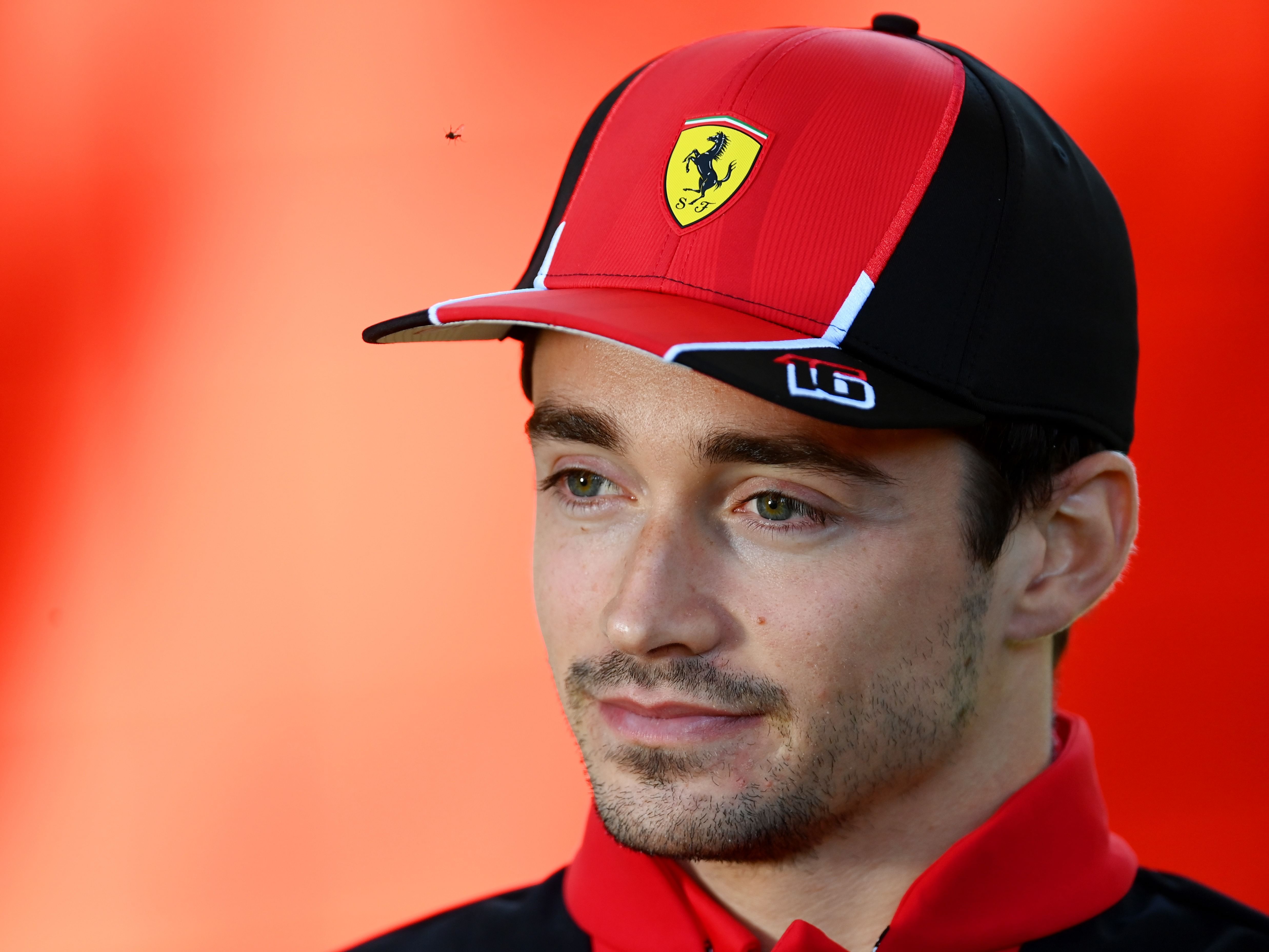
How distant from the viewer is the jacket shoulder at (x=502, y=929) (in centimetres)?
146

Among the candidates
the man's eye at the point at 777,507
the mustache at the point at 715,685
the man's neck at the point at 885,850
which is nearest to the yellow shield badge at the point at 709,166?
the man's eye at the point at 777,507

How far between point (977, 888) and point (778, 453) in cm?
44

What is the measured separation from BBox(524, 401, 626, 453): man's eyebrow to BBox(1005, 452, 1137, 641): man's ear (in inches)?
15.3

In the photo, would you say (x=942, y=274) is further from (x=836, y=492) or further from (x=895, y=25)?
(x=895, y=25)

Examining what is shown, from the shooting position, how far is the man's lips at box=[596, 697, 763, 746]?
46.4 inches

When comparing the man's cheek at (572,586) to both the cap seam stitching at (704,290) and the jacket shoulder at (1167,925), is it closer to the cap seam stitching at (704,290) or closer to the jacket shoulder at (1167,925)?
the cap seam stitching at (704,290)

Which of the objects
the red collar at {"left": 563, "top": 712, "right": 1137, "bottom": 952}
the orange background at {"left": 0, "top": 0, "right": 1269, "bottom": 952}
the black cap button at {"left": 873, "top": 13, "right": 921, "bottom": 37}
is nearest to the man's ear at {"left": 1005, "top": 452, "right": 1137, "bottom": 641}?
the red collar at {"left": 563, "top": 712, "right": 1137, "bottom": 952}

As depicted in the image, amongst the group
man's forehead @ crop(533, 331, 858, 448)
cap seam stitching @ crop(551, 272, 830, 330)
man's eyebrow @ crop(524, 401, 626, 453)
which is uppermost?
cap seam stitching @ crop(551, 272, 830, 330)

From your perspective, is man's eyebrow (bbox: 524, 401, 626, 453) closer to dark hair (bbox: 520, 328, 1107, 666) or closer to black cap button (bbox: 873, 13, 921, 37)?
dark hair (bbox: 520, 328, 1107, 666)

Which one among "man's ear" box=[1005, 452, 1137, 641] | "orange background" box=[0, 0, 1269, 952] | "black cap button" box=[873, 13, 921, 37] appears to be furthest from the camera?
"orange background" box=[0, 0, 1269, 952]

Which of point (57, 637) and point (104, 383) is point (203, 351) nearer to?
point (104, 383)

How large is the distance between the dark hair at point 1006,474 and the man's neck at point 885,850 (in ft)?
0.57

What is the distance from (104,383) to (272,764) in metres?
0.59

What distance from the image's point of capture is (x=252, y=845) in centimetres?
195
